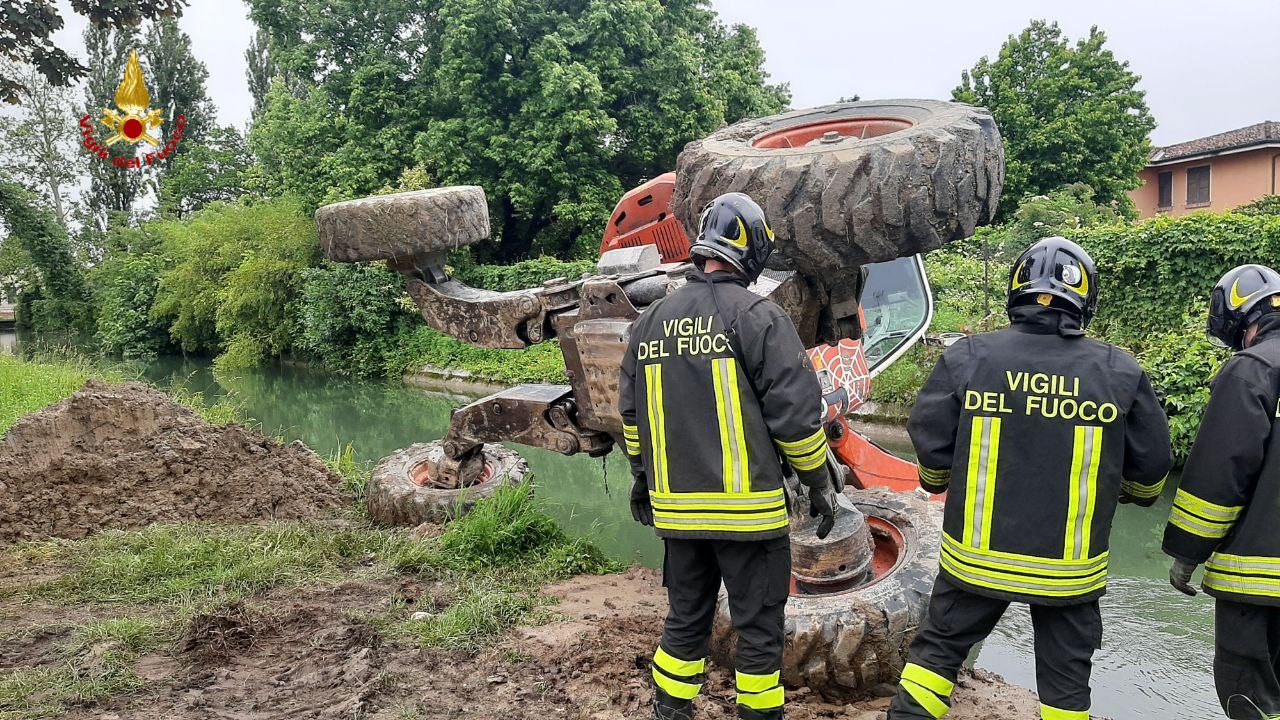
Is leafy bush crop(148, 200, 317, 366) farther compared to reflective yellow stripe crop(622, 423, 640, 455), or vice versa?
leafy bush crop(148, 200, 317, 366)

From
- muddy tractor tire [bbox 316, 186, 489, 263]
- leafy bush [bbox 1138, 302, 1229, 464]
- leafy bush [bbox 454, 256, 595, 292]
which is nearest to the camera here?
muddy tractor tire [bbox 316, 186, 489, 263]

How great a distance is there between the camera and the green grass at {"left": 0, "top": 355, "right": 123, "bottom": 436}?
986 centimetres

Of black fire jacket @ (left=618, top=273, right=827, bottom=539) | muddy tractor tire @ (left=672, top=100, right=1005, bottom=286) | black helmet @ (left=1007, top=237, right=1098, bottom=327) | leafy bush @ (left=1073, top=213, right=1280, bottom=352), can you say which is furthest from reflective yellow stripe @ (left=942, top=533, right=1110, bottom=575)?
leafy bush @ (left=1073, top=213, right=1280, bottom=352)

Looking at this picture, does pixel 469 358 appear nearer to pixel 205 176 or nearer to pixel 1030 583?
pixel 1030 583

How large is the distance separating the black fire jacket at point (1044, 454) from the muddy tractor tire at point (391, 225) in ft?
11.2

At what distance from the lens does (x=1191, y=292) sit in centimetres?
923

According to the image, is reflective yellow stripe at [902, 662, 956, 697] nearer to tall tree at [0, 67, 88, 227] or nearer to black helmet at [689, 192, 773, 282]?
black helmet at [689, 192, 773, 282]

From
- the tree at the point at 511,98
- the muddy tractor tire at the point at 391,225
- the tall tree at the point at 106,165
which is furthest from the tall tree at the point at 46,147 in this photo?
the muddy tractor tire at the point at 391,225

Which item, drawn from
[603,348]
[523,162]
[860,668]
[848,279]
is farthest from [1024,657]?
[523,162]

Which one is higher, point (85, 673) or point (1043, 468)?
point (1043, 468)

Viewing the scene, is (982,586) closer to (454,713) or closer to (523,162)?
(454,713)

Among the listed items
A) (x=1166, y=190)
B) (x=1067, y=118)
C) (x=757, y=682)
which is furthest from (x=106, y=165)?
(x=757, y=682)

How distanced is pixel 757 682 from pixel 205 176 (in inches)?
1477

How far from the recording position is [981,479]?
262 centimetres
